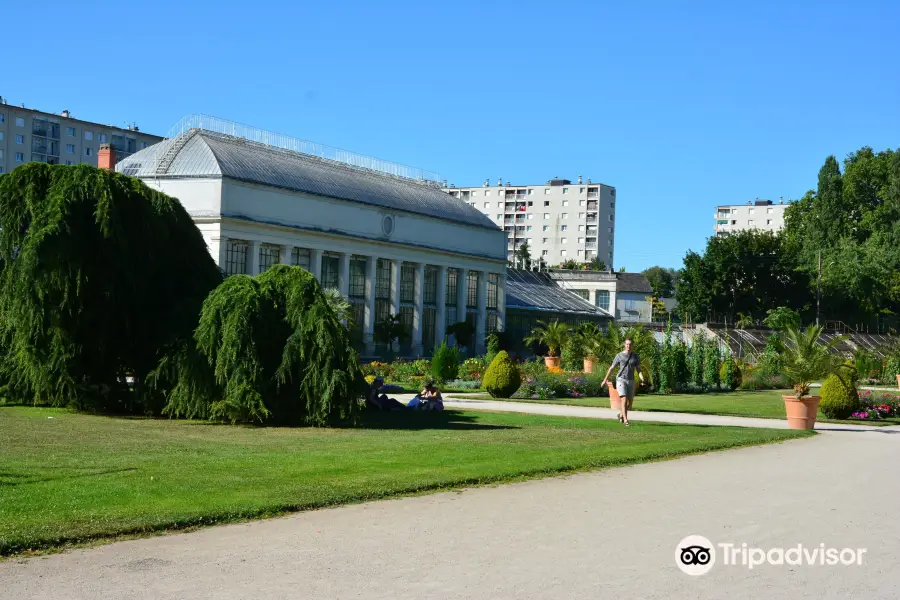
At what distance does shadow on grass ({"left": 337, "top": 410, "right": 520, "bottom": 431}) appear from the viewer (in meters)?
19.5

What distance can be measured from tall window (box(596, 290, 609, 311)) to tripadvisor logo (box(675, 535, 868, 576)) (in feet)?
333

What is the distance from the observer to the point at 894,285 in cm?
9238

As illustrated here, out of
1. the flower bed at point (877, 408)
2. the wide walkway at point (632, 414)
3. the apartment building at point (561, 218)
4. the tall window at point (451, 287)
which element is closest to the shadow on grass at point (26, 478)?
the wide walkway at point (632, 414)

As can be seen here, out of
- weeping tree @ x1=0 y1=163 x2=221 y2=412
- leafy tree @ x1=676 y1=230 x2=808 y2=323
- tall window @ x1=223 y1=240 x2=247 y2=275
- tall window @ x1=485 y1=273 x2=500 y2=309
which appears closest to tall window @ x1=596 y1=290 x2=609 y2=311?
leafy tree @ x1=676 y1=230 x2=808 y2=323

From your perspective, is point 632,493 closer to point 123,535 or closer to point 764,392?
point 123,535

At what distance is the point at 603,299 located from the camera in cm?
11006

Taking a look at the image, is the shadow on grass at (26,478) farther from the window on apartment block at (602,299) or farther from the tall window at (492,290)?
the window on apartment block at (602,299)

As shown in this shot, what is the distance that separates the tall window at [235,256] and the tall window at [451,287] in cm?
2421

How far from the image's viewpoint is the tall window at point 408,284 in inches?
3204

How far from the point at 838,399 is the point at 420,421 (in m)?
11.3

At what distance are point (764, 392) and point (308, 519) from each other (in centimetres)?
3517

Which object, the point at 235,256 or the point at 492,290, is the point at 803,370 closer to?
the point at 235,256

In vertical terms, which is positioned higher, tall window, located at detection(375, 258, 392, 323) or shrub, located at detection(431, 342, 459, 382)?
tall window, located at detection(375, 258, 392, 323)

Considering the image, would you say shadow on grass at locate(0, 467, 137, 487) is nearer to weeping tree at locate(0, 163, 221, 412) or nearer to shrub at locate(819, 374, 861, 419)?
weeping tree at locate(0, 163, 221, 412)
